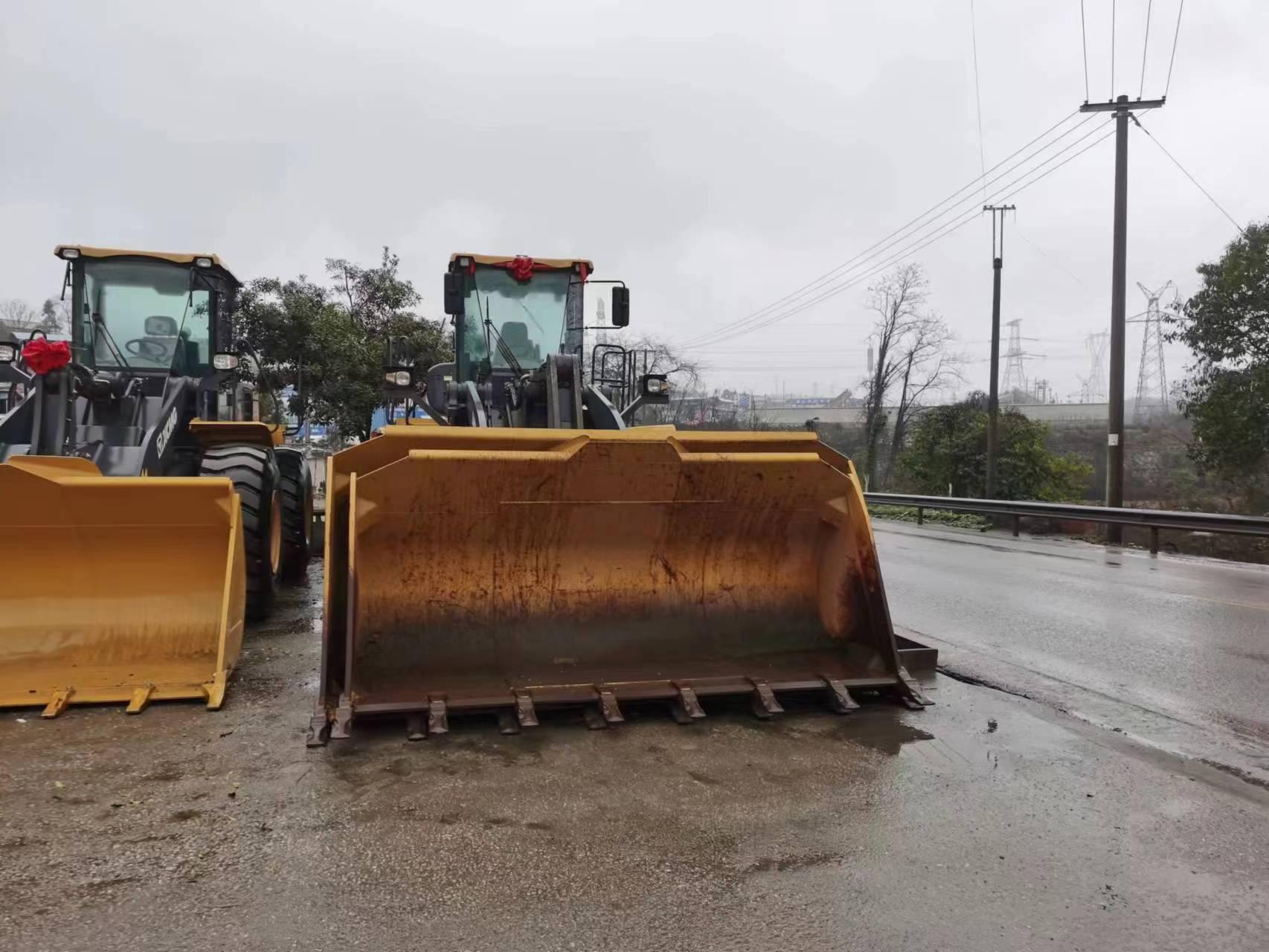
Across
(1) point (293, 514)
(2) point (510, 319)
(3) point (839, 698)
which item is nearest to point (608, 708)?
(3) point (839, 698)

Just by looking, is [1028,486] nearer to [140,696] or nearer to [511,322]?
[511,322]

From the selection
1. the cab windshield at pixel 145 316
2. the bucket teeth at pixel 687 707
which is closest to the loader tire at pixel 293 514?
the cab windshield at pixel 145 316

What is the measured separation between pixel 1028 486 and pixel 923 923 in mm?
23685

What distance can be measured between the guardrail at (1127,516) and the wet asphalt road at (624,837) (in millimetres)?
6953

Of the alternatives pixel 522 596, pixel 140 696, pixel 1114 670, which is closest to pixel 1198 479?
pixel 1114 670

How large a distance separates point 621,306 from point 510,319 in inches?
43.7

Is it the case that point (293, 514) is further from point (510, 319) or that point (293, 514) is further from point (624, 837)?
point (624, 837)

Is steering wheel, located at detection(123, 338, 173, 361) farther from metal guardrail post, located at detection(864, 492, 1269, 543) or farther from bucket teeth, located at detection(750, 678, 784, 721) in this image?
metal guardrail post, located at detection(864, 492, 1269, 543)

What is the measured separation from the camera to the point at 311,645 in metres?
6.32

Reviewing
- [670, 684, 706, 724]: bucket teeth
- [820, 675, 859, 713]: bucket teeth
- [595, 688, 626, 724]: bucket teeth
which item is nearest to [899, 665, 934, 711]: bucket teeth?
[820, 675, 859, 713]: bucket teeth

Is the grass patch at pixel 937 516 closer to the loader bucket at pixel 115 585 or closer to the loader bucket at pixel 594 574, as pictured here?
the loader bucket at pixel 594 574

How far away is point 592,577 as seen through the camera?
195 inches

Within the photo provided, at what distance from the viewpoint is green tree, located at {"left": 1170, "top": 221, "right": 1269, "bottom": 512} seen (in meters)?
16.9

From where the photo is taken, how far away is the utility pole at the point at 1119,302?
17.0 metres
